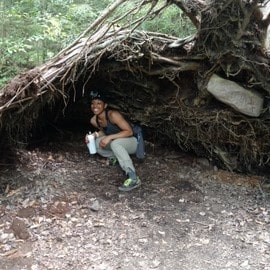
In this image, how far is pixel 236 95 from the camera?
459 cm

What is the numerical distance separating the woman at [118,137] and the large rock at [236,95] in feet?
3.85

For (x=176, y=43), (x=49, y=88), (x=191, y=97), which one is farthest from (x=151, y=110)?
(x=49, y=88)

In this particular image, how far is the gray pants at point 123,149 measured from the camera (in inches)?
185

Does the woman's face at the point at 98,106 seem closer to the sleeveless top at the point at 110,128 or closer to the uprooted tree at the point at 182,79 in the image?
the sleeveless top at the point at 110,128

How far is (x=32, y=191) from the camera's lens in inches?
177

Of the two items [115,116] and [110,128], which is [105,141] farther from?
[115,116]

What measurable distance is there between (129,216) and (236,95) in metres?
1.93

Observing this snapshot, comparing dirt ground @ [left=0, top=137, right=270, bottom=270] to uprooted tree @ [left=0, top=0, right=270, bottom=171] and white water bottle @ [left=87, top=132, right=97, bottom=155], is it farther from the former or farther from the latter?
uprooted tree @ [left=0, top=0, right=270, bottom=171]

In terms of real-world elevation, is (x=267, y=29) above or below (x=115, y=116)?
above

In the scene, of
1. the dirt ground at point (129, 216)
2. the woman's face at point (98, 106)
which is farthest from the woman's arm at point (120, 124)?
the dirt ground at point (129, 216)

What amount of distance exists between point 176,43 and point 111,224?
2.25 metres

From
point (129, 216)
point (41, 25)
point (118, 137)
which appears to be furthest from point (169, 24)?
point (129, 216)

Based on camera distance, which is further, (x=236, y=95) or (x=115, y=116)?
(x=115, y=116)

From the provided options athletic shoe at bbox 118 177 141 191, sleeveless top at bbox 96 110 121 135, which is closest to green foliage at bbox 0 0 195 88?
sleeveless top at bbox 96 110 121 135
